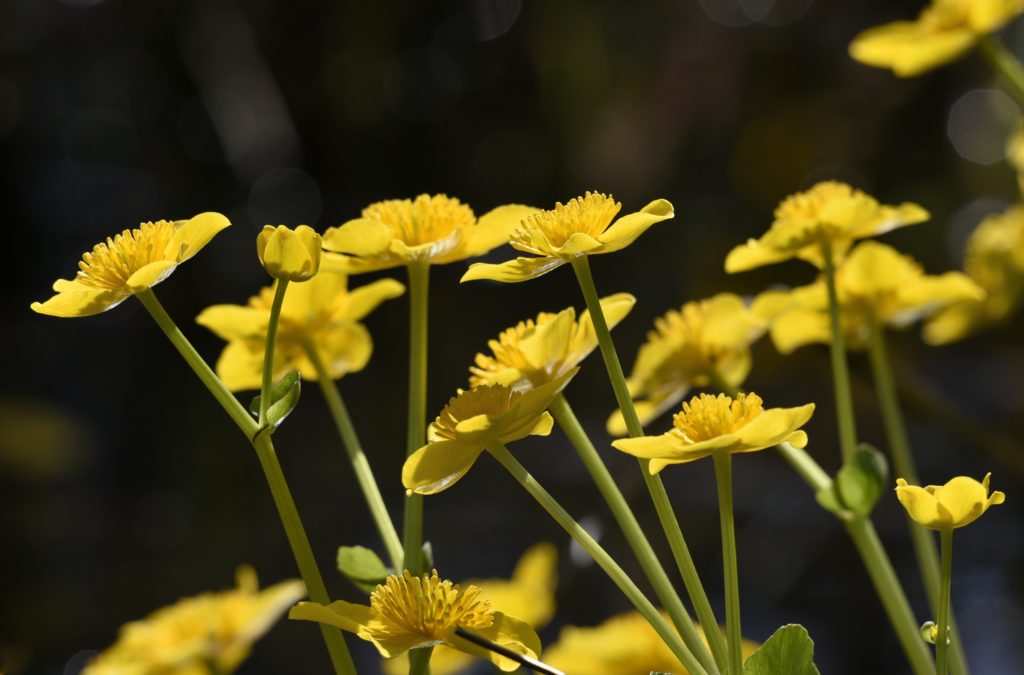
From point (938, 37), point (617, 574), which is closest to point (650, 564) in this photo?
point (617, 574)

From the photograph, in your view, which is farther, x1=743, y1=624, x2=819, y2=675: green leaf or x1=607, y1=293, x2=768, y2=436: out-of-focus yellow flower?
x1=607, y1=293, x2=768, y2=436: out-of-focus yellow flower

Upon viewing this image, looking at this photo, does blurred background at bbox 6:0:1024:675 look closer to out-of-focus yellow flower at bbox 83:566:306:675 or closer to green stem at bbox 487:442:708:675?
out-of-focus yellow flower at bbox 83:566:306:675

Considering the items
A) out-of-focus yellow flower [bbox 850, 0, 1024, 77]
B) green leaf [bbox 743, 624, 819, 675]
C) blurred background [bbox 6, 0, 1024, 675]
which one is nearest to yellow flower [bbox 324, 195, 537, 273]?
green leaf [bbox 743, 624, 819, 675]

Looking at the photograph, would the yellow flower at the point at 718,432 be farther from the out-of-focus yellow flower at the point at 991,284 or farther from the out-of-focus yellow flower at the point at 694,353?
the out-of-focus yellow flower at the point at 991,284

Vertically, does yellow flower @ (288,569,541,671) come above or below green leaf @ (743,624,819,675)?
above

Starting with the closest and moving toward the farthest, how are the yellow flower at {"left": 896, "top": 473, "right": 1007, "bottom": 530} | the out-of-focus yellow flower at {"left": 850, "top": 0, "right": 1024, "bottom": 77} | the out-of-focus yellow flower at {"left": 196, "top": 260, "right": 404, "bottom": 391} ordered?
the yellow flower at {"left": 896, "top": 473, "right": 1007, "bottom": 530}
the out-of-focus yellow flower at {"left": 196, "top": 260, "right": 404, "bottom": 391}
the out-of-focus yellow flower at {"left": 850, "top": 0, "right": 1024, "bottom": 77}

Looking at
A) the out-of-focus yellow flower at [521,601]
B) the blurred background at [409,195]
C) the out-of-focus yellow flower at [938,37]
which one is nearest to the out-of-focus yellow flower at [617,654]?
the out-of-focus yellow flower at [521,601]

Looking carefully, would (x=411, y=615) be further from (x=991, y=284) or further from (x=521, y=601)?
(x=991, y=284)
